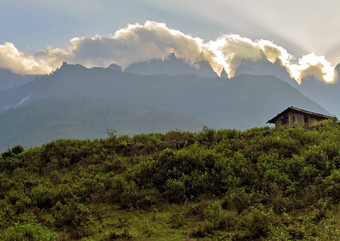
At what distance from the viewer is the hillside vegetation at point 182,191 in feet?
37.8

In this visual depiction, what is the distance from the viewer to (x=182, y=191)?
16.4m

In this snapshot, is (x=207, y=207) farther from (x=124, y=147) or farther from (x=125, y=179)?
(x=124, y=147)

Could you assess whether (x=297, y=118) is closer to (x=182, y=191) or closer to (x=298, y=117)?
(x=298, y=117)

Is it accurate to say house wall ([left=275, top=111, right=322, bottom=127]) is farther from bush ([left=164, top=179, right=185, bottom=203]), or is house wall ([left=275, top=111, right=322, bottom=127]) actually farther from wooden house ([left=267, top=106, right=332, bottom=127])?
bush ([left=164, top=179, right=185, bottom=203])

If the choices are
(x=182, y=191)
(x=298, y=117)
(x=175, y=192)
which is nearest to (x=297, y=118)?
(x=298, y=117)

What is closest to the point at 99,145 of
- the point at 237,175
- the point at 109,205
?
the point at 109,205

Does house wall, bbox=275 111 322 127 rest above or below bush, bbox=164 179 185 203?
above

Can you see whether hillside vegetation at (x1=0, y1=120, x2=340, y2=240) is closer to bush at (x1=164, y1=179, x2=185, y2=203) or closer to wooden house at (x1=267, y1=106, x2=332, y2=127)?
bush at (x1=164, y1=179, x2=185, y2=203)

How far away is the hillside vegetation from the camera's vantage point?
37.8 feet

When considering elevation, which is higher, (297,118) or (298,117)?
(298,117)

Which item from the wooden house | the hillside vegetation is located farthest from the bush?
the wooden house

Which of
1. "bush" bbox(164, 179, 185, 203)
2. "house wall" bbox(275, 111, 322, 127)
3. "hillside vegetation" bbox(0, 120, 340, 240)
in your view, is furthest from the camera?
"house wall" bbox(275, 111, 322, 127)

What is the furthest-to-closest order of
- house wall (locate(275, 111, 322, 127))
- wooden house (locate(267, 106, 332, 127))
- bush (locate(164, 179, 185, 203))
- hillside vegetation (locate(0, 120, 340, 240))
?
house wall (locate(275, 111, 322, 127)), wooden house (locate(267, 106, 332, 127)), bush (locate(164, 179, 185, 203)), hillside vegetation (locate(0, 120, 340, 240))

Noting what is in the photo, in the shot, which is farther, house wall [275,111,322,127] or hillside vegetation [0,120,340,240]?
house wall [275,111,322,127]
